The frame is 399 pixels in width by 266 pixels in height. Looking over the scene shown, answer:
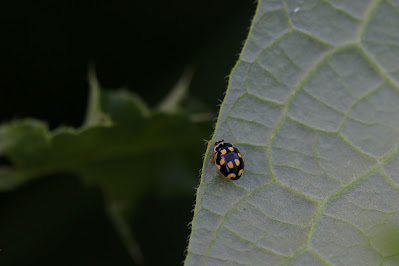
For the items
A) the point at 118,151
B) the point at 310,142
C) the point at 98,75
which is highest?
the point at 310,142

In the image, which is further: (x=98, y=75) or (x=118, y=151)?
(x=98, y=75)

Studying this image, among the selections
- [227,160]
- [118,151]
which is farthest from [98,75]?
[227,160]

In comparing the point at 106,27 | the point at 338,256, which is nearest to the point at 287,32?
the point at 338,256

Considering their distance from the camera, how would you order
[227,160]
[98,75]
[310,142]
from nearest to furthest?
[227,160]
[310,142]
[98,75]

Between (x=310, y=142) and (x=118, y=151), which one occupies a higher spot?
(x=310, y=142)

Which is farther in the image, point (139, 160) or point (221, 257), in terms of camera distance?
point (139, 160)

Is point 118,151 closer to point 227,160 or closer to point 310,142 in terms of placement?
point 227,160

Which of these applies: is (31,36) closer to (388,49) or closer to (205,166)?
(205,166)
